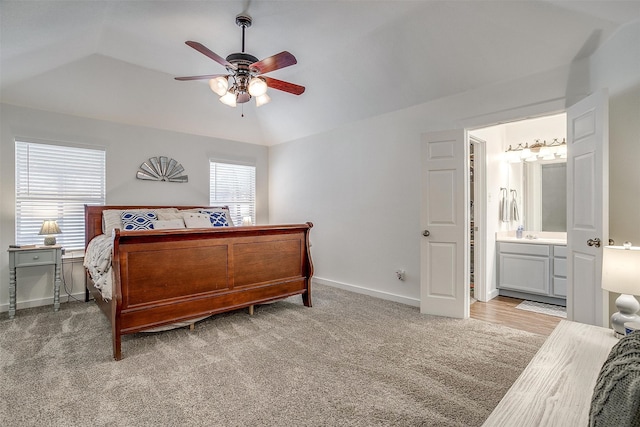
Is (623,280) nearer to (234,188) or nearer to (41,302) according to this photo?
(234,188)

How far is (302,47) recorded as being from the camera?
351 centimetres

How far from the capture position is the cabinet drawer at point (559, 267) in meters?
3.96

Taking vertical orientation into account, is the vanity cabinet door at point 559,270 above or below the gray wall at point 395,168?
below

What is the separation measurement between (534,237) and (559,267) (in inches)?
29.0

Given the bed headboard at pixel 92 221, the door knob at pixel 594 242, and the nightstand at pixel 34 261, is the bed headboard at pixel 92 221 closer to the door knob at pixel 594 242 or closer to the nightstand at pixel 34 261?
the nightstand at pixel 34 261

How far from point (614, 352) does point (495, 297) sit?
3977mm

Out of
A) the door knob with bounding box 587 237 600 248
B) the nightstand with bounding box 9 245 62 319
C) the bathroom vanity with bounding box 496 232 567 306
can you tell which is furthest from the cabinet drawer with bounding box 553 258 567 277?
the nightstand with bounding box 9 245 62 319

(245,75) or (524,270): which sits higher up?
(245,75)

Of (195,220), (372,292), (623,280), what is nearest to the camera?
(623,280)

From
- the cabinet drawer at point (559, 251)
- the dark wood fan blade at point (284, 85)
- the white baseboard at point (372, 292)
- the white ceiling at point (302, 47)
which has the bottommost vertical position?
the white baseboard at point (372, 292)

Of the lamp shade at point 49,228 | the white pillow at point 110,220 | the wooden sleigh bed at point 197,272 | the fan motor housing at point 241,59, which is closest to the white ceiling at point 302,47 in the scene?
the fan motor housing at point 241,59

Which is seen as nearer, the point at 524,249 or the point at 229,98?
the point at 229,98

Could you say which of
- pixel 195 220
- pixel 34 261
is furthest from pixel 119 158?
pixel 34 261

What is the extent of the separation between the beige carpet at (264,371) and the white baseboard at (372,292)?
1.44 feet
